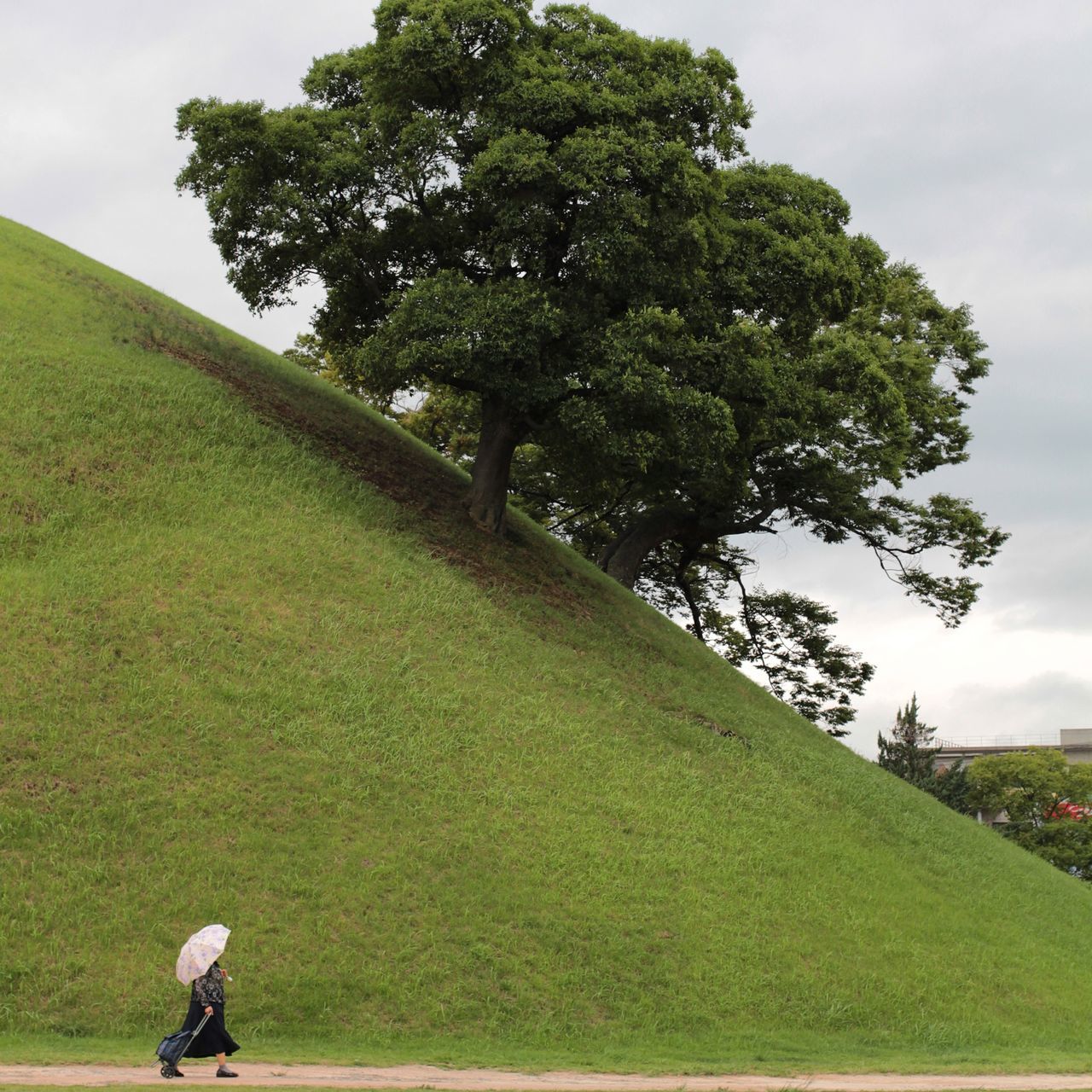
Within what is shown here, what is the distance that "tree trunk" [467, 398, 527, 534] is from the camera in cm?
2506

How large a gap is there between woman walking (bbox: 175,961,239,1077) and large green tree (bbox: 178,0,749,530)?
44.3 ft

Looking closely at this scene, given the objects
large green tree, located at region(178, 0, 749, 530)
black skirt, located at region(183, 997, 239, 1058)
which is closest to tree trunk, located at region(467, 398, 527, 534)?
large green tree, located at region(178, 0, 749, 530)

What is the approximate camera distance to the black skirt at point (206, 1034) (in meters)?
10.3

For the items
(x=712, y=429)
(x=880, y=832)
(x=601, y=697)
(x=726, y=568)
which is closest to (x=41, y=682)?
(x=601, y=697)

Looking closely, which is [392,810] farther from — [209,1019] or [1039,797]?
[1039,797]

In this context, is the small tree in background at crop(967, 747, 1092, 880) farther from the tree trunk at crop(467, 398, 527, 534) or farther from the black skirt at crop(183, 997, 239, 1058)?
the black skirt at crop(183, 997, 239, 1058)

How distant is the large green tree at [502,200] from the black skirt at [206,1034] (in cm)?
1366

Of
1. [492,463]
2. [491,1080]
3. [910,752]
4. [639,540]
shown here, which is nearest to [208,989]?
[491,1080]

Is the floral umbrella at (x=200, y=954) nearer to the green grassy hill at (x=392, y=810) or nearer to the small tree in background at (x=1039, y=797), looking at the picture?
the green grassy hill at (x=392, y=810)

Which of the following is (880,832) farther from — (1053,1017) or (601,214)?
(601,214)

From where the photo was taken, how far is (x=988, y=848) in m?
24.4

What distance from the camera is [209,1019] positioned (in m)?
10.4

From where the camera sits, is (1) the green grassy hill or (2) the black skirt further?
(1) the green grassy hill

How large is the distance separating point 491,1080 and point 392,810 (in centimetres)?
476
